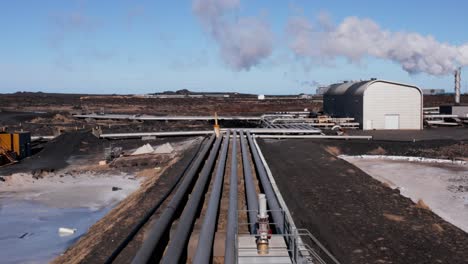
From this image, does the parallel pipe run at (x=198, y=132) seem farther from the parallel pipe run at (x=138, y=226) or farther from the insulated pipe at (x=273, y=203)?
the parallel pipe run at (x=138, y=226)

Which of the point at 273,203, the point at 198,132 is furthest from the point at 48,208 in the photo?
the point at 198,132

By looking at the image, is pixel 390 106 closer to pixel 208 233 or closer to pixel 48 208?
pixel 48 208

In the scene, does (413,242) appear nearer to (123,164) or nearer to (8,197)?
(8,197)

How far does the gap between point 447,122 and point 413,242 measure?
133 feet

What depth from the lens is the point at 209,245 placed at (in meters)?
8.84

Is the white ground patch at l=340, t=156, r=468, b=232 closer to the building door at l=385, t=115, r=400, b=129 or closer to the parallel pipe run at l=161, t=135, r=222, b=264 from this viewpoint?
the parallel pipe run at l=161, t=135, r=222, b=264

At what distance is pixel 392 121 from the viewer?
4153cm

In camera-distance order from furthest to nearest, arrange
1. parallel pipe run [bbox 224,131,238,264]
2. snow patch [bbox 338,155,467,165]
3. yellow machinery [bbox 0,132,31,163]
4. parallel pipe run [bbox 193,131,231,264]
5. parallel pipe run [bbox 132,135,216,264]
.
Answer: yellow machinery [bbox 0,132,31,163]
snow patch [bbox 338,155,467,165]
parallel pipe run [bbox 132,135,216,264]
parallel pipe run [bbox 193,131,231,264]
parallel pipe run [bbox 224,131,238,264]

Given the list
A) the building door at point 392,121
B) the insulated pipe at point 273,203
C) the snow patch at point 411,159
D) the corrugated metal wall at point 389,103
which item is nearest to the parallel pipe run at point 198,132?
the corrugated metal wall at point 389,103

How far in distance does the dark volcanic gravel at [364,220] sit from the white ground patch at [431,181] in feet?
4.16

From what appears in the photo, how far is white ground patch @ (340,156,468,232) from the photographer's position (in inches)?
597

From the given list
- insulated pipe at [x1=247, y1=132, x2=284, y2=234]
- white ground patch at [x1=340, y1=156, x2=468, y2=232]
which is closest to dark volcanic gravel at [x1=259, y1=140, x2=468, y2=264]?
insulated pipe at [x1=247, y1=132, x2=284, y2=234]

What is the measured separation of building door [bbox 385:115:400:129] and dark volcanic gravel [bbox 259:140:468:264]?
73.9ft

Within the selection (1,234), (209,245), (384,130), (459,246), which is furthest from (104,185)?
(384,130)
